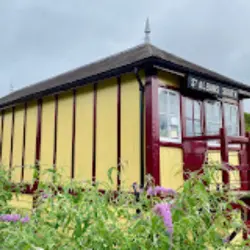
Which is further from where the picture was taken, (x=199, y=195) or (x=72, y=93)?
(x=72, y=93)

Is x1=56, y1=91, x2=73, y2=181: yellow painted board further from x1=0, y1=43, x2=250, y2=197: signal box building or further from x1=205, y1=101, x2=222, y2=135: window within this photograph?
x1=205, y1=101, x2=222, y2=135: window

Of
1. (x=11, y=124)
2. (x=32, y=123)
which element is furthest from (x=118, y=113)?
(x=11, y=124)

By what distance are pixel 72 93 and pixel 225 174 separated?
157 inches

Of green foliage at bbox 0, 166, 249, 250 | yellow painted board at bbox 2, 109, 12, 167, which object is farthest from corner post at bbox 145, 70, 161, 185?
yellow painted board at bbox 2, 109, 12, 167

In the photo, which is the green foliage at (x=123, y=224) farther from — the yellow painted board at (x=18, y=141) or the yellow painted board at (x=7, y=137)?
the yellow painted board at (x=7, y=137)

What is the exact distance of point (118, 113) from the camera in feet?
20.3

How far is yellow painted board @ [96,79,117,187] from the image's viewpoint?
6236 mm

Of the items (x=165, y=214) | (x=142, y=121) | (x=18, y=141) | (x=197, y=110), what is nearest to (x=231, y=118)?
(x=197, y=110)

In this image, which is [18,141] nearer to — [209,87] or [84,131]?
[84,131]

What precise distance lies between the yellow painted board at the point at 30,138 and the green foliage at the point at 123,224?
23.0ft

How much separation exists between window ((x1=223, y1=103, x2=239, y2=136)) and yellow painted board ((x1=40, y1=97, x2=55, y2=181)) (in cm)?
425

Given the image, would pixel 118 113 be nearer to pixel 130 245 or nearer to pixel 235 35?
pixel 130 245

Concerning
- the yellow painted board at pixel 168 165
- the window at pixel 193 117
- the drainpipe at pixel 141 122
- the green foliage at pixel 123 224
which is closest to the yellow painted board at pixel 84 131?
the drainpipe at pixel 141 122

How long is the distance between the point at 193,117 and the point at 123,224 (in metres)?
5.39
